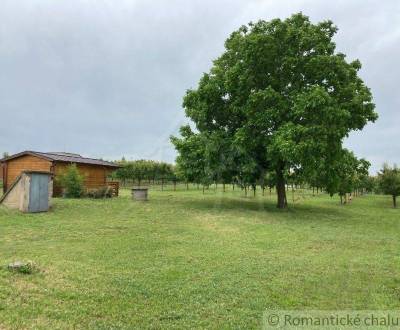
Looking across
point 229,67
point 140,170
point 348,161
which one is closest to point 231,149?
point 229,67

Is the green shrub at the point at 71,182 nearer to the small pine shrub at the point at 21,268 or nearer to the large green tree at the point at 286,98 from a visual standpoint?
the large green tree at the point at 286,98

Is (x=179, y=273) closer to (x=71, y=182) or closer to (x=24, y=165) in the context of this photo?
(x=71, y=182)

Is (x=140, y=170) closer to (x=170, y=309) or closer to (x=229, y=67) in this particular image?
(x=229, y=67)

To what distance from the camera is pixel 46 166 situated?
24.0 meters

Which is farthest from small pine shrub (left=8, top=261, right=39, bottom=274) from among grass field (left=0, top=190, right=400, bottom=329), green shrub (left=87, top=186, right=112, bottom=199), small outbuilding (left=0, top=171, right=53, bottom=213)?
green shrub (left=87, top=186, right=112, bottom=199)

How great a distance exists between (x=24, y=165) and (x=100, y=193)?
532cm

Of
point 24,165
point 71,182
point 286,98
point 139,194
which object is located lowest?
point 139,194

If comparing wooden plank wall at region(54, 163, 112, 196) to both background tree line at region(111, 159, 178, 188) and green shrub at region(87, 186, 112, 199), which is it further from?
background tree line at region(111, 159, 178, 188)

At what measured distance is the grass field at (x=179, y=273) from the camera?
5465 mm

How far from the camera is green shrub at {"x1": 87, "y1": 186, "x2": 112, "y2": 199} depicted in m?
24.5

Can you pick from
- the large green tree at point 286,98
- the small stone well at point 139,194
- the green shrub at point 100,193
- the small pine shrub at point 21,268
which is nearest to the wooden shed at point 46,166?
the green shrub at point 100,193

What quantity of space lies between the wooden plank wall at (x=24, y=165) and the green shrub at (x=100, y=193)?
3.01 metres

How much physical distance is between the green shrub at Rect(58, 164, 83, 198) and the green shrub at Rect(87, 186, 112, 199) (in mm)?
1081

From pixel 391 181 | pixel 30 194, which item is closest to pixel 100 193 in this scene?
pixel 30 194
